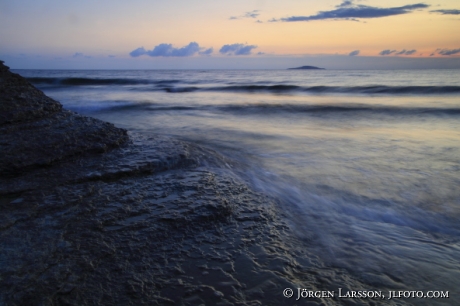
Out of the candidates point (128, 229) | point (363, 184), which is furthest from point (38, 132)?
point (363, 184)

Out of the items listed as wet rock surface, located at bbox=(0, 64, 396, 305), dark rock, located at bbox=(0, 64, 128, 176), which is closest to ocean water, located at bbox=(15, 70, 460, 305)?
wet rock surface, located at bbox=(0, 64, 396, 305)

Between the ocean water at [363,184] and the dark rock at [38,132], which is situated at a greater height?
the dark rock at [38,132]

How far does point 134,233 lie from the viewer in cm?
214

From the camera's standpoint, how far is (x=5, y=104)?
441 cm

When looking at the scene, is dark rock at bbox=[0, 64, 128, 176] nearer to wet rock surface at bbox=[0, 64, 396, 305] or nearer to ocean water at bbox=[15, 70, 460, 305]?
wet rock surface at bbox=[0, 64, 396, 305]

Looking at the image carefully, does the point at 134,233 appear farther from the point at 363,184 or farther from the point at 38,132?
the point at 363,184

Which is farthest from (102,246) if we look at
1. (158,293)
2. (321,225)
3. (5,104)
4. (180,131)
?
(180,131)

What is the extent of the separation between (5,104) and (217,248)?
422cm

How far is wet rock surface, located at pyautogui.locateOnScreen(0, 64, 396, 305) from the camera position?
162 centimetres

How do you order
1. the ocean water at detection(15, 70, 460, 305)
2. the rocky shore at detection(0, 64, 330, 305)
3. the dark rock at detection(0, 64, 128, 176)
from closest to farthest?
the rocky shore at detection(0, 64, 330, 305) < the ocean water at detection(15, 70, 460, 305) < the dark rock at detection(0, 64, 128, 176)

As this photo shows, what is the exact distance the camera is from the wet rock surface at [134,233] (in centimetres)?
162

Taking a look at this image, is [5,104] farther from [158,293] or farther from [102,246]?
[158,293]

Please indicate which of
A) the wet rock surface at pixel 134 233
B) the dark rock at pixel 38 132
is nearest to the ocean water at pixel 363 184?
the wet rock surface at pixel 134 233

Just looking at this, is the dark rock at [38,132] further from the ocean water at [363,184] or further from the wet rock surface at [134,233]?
the ocean water at [363,184]
